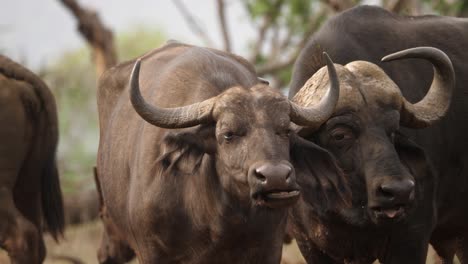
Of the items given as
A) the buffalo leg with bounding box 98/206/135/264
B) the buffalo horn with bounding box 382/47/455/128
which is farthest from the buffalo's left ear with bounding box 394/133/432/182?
the buffalo leg with bounding box 98/206/135/264

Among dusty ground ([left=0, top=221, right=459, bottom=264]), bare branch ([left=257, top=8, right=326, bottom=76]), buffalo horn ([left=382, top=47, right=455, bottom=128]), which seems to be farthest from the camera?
bare branch ([left=257, top=8, right=326, bottom=76])

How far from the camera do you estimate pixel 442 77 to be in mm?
7387

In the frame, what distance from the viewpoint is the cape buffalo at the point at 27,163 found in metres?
9.34

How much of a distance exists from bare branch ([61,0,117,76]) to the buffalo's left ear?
942 cm

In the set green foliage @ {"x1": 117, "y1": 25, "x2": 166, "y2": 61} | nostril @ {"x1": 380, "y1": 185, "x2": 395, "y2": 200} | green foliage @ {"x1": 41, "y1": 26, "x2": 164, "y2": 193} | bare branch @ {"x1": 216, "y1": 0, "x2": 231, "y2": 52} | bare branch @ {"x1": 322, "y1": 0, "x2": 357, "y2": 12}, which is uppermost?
nostril @ {"x1": 380, "y1": 185, "x2": 395, "y2": 200}

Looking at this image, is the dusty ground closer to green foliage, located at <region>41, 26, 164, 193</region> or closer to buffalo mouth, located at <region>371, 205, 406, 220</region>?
green foliage, located at <region>41, 26, 164, 193</region>

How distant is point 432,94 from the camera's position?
7406 millimetres

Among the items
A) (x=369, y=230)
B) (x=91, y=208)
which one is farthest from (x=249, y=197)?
(x=91, y=208)

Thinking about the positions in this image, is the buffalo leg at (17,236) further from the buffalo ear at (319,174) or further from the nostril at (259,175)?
the nostril at (259,175)

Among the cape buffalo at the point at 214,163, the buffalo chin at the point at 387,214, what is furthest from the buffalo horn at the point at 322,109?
the buffalo chin at the point at 387,214

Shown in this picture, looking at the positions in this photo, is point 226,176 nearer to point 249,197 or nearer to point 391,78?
point 249,197

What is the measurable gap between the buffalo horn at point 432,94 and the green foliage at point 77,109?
20.8 ft

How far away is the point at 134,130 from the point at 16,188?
2595mm

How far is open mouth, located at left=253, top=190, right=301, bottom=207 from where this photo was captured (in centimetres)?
613
